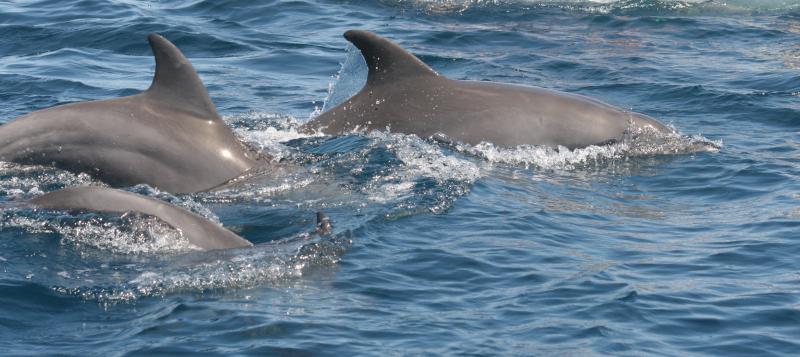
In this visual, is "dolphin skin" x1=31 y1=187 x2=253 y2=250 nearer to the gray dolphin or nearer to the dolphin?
the dolphin

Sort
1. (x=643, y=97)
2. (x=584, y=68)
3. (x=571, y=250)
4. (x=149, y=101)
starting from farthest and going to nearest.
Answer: (x=584, y=68) < (x=643, y=97) < (x=149, y=101) < (x=571, y=250)

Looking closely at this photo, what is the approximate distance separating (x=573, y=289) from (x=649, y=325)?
829mm

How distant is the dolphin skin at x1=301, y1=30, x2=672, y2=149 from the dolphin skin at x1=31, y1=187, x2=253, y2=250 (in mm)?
4710

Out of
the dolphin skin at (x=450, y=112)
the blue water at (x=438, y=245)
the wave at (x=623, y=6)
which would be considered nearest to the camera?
the blue water at (x=438, y=245)

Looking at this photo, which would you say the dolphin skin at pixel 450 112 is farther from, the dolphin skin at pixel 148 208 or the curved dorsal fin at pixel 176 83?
the dolphin skin at pixel 148 208

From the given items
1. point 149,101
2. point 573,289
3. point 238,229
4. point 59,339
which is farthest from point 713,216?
point 59,339

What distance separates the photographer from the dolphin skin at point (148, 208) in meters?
9.29

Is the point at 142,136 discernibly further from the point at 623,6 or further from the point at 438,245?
the point at 623,6

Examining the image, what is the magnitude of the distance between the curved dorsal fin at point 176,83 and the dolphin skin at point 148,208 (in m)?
2.14

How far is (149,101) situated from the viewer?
1162 cm

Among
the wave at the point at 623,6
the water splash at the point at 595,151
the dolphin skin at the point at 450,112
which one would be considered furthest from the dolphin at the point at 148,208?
the wave at the point at 623,6

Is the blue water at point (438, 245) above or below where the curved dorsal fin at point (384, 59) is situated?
below

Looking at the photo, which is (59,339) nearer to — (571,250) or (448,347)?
(448,347)

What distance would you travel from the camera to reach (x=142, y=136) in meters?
11.4
